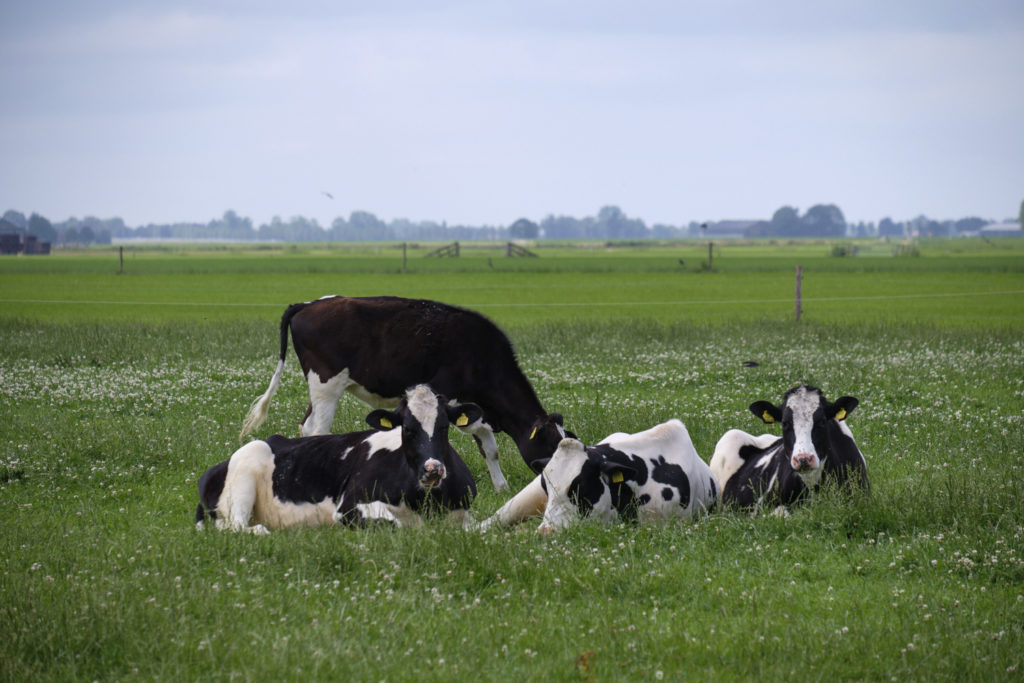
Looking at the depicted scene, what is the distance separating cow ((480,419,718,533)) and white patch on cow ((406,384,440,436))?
41.8 inches

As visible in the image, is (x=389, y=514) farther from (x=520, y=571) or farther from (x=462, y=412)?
(x=520, y=571)

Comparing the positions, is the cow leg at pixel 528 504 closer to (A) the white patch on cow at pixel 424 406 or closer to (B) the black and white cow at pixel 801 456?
(A) the white patch on cow at pixel 424 406

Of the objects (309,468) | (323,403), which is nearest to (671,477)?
(309,468)

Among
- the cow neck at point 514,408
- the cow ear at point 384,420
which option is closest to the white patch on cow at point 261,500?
the cow ear at point 384,420

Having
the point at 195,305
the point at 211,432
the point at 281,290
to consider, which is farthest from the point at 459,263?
the point at 211,432

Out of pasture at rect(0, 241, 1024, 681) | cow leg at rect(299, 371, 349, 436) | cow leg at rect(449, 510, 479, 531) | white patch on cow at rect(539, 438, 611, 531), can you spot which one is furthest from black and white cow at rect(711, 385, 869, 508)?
cow leg at rect(299, 371, 349, 436)

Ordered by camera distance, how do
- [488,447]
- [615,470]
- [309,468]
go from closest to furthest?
[615,470] → [309,468] → [488,447]

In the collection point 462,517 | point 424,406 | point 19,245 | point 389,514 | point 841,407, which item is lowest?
point 462,517

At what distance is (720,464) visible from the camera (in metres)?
11.4

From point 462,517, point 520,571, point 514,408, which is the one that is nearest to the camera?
point 520,571

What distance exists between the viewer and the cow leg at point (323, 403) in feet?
44.2

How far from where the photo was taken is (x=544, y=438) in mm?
11953

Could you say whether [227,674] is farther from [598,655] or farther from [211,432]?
[211,432]

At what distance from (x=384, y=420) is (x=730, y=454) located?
3.85 meters
